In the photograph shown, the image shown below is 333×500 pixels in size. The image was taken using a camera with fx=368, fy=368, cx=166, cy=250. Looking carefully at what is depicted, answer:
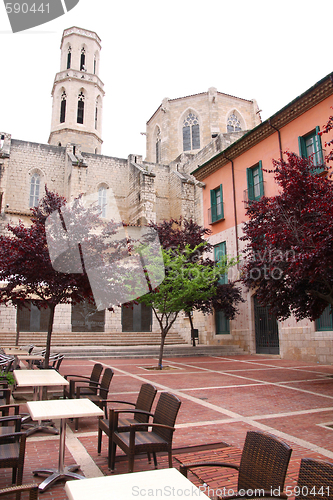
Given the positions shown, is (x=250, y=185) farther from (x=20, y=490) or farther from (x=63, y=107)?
(x=63, y=107)

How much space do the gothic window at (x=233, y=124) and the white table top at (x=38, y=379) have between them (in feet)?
120

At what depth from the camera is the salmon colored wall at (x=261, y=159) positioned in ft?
47.8

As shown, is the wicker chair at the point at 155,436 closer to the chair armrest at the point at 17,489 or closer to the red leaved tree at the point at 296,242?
the chair armrest at the point at 17,489

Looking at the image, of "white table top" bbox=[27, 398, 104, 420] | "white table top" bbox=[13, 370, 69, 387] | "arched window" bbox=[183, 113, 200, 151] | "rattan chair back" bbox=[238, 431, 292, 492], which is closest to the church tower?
"arched window" bbox=[183, 113, 200, 151]

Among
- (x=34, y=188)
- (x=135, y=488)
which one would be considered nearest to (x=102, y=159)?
(x=34, y=188)

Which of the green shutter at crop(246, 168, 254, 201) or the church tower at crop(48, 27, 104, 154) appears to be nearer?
the green shutter at crop(246, 168, 254, 201)

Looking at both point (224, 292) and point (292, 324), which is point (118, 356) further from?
point (292, 324)

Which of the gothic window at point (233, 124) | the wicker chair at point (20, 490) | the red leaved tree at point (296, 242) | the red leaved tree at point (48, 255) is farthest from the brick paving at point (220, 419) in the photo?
the gothic window at point (233, 124)

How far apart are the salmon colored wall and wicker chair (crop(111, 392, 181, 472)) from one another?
36.1 feet

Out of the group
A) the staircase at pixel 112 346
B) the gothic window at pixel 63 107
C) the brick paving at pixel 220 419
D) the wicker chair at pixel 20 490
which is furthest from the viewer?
the gothic window at pixel 63 107

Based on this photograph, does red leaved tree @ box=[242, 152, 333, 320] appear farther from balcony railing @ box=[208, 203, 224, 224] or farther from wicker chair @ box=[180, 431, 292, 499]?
balcony railing @ box=[208, 203, 224, 224]

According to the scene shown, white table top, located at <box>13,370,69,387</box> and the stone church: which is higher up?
the stone church

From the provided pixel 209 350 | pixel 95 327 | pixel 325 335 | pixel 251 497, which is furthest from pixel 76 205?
pixel 95 327

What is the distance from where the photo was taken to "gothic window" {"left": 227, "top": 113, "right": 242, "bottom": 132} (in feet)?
127
